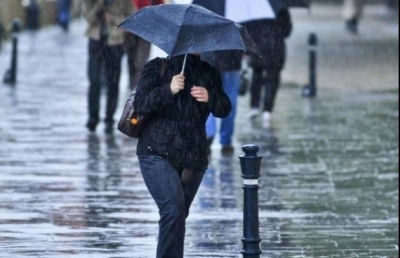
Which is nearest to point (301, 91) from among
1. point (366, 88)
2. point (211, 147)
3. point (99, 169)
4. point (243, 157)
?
point (366, 88)

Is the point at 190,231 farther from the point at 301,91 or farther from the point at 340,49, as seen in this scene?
the point at 340,49

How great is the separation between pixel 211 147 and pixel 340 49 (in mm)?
18673

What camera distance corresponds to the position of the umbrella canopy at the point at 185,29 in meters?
8.08

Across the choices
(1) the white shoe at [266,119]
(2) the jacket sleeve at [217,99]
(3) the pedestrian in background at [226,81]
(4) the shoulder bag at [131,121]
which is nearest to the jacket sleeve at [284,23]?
(1) the white shoe at [266,119]

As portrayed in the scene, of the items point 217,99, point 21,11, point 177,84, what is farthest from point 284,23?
point 21,11

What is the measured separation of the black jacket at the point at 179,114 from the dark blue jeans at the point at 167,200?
0.07m

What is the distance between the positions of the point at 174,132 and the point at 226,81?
23.0 feet

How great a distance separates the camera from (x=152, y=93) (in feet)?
26.6

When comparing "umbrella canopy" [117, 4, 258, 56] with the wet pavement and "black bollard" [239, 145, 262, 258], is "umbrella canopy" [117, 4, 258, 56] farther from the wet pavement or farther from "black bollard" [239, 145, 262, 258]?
the wet pavement

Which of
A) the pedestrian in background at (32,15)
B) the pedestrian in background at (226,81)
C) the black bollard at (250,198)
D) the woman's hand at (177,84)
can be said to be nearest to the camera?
the woman's hand at (177,84)

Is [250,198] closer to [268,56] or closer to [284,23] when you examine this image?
[268,56]

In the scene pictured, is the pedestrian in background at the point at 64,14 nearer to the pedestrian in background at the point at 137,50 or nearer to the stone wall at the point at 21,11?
the stone wall at the point at 21,11

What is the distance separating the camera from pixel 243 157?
8.52 meters

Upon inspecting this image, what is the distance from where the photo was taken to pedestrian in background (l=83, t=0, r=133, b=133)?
16.7m
